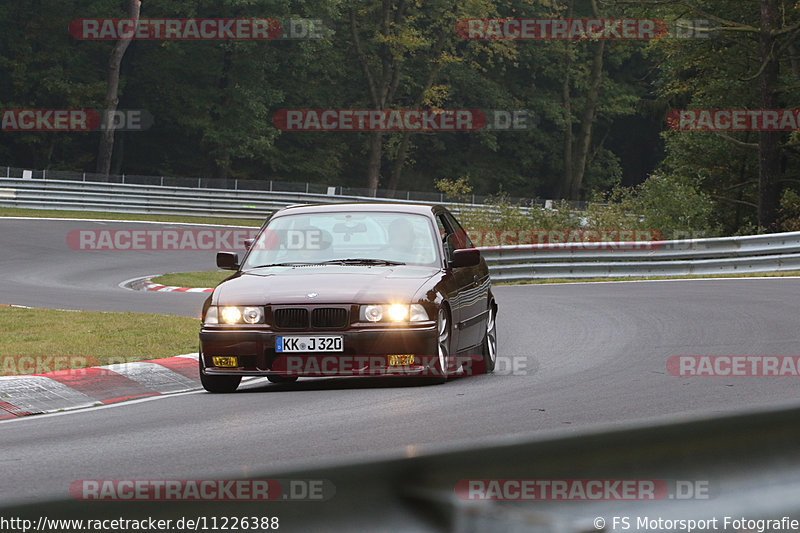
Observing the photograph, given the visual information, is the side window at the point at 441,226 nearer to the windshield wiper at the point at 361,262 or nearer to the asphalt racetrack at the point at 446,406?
the windshield wiper at the point at 361,262

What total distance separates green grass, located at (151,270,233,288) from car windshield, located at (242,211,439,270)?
14446mm

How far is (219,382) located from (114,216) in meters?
35.9

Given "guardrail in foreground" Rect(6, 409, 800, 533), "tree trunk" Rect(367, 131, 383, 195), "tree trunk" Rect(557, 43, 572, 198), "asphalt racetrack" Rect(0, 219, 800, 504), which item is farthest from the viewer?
"tree trunk" Rect(557, 43, 572, 198)

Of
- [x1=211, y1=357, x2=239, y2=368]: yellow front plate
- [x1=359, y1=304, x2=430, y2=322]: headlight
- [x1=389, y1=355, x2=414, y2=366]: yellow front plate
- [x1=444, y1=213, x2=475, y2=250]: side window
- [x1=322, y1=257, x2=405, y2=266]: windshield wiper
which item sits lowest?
[x1=211, y1=357, x2=239, y2=368]: yellow front plate

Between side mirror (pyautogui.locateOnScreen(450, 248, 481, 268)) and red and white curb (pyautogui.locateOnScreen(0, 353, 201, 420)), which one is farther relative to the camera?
side mirror (pyautogui.locateOnScreen(450, 248, 481, 268))

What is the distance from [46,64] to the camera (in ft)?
202

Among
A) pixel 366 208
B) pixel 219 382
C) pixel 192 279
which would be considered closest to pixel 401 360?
pixel 219 382

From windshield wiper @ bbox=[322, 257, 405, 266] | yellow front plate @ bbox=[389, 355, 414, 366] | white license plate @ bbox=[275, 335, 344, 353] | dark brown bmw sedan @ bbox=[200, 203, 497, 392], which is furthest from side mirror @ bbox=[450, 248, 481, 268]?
white license plate @ bbox=[275, 335, 344, 353]

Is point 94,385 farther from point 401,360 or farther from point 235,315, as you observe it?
point 401,360

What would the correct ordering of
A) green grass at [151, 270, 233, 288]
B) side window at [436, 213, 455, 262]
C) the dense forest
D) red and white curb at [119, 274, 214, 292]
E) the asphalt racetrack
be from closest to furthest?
1. the asphalt racetrack
2. side window at [436, 213, 455, 262]
3. red and white curb at [119, 274, 214, 292]
4. green grass at [151, 270, 233, 288]
5. the dense forest

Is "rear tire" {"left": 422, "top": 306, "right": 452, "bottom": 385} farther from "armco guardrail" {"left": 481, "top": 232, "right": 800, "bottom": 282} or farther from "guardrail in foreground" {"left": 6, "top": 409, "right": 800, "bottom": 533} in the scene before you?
"armco guardrail" {"left": 481, "top": 232, "right": 800, "bottom": 282}

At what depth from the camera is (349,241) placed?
10500 millimetres

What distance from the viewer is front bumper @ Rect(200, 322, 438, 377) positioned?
360 inches

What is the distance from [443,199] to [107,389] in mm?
42811
